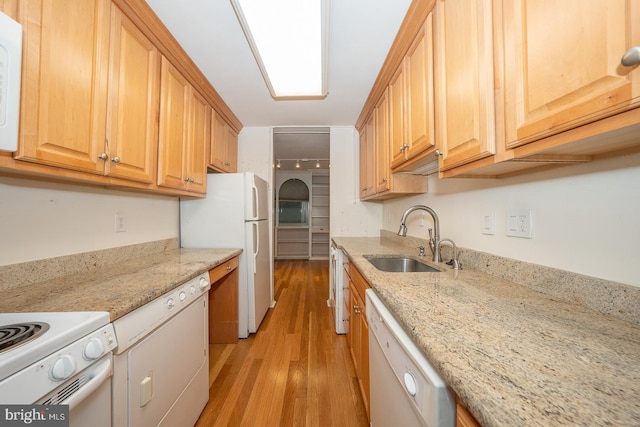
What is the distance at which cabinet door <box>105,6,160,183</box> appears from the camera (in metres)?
1.22

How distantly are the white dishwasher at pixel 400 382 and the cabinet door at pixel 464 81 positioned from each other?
72 centimetres

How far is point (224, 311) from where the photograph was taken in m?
2.26

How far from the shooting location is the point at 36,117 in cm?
87

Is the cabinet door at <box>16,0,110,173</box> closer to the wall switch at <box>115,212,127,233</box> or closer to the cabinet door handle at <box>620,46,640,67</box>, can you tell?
the wall switch at <box>115,212,127,233</box>

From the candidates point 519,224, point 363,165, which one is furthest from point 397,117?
point 363,165

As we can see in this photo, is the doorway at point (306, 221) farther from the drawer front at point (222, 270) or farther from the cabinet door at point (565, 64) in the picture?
the cabinet door at point (565, 64)

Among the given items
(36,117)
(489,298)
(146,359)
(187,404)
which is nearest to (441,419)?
(489,298)

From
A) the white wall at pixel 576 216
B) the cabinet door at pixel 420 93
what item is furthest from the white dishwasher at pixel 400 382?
the cabinet door at pixel 420 93

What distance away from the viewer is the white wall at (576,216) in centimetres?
71

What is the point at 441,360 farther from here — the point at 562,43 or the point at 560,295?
the point at 562,43

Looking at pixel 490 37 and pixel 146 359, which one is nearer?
pixel 490 37

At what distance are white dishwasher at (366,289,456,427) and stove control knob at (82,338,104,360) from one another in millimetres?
898

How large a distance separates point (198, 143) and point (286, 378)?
80.2 inches

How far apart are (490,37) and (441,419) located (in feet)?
3.81
